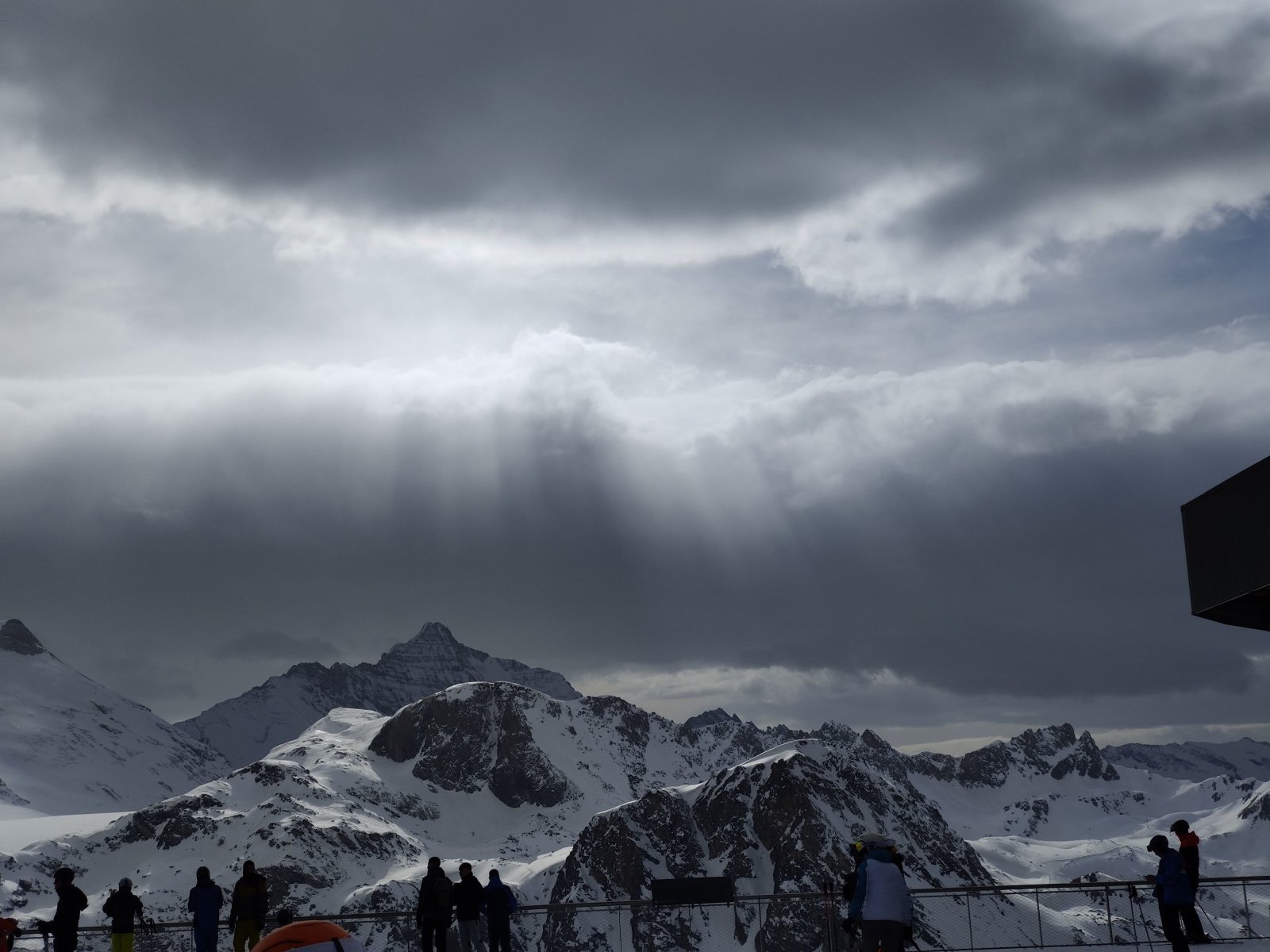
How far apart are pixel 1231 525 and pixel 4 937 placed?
86.6ft

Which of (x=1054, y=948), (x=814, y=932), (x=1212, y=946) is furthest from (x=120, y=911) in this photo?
(x=1212, y=946)

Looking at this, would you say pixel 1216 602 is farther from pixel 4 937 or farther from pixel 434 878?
pixel 4 937

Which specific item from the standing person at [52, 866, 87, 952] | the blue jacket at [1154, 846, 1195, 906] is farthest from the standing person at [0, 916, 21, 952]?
the blue jacket at [1154, 846, 1195, 906]

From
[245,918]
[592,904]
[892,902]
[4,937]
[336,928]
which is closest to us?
[336,928]

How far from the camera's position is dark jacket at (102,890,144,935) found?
91.6 feet

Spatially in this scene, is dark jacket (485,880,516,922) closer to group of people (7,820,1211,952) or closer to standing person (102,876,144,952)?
group of people (7,820,1211,952)

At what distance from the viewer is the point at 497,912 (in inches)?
1102

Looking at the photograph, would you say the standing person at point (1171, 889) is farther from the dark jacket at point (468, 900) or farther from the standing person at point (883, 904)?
the dark jacket at point (468, 900)

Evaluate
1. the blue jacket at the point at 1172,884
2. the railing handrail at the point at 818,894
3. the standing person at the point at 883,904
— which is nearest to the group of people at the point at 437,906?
the blue jacket at the point at 1172,884

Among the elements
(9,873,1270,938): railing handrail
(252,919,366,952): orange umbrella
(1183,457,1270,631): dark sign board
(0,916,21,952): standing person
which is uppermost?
(1183,457,1270,631): dark sign board

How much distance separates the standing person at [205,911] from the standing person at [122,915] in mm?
1134

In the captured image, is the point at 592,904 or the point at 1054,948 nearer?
the point at 1054,948

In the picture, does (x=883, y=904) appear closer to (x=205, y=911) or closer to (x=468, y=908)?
(x=468, y=908)

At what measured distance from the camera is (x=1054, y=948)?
29344 millimetres
